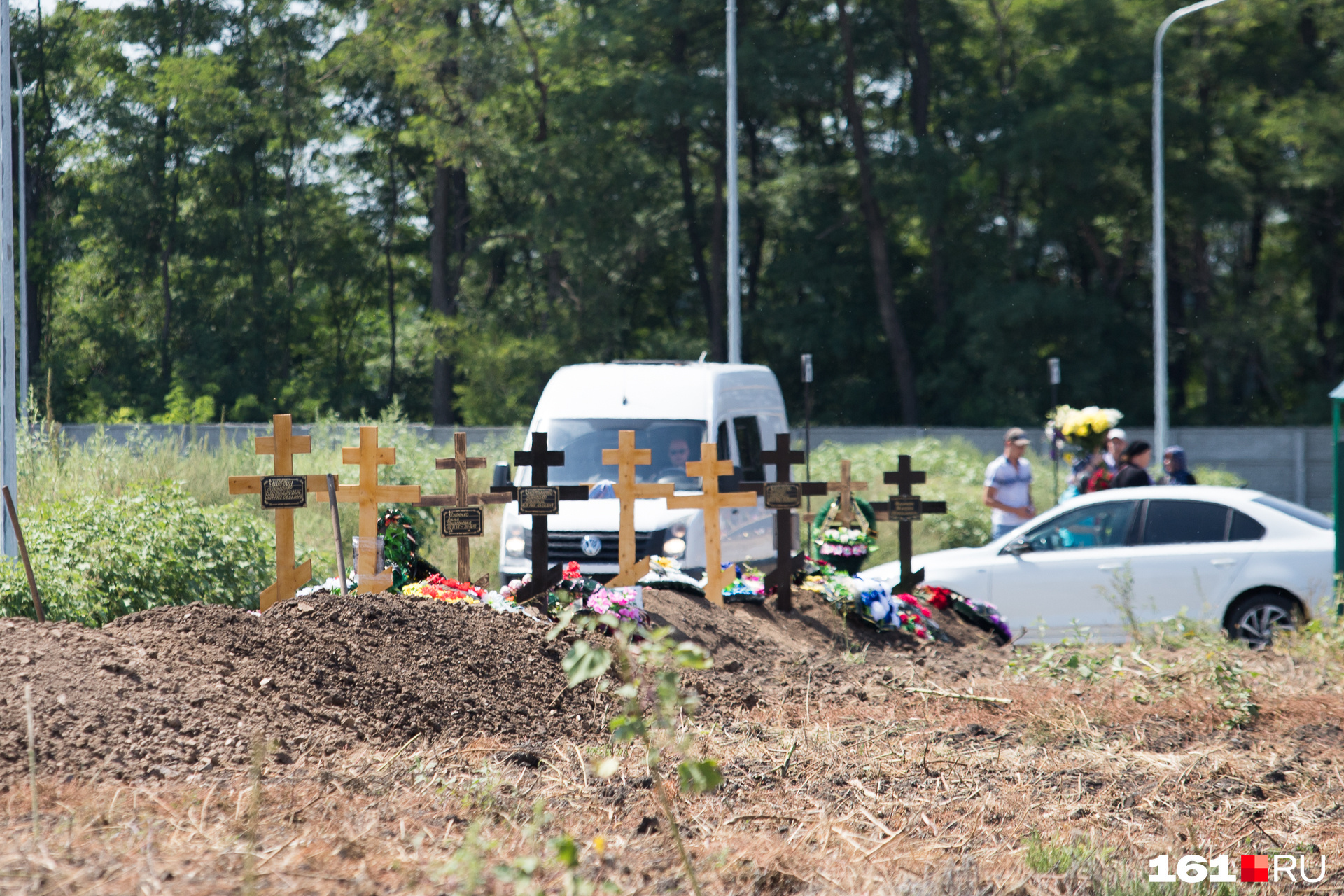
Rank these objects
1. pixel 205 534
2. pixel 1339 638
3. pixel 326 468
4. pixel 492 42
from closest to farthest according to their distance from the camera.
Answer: pixel 1339 638 < pixel 205 534 < pixel 326 468 < pixel 492 42

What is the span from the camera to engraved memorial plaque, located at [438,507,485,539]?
8.40 m

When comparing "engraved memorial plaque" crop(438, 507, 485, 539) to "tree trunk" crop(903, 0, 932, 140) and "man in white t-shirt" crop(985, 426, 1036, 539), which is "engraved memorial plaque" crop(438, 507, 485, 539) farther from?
"tree trunk" crop(903, 0, 932, 140)

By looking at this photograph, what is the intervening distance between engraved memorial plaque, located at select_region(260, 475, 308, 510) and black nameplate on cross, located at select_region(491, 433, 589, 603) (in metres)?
1.33

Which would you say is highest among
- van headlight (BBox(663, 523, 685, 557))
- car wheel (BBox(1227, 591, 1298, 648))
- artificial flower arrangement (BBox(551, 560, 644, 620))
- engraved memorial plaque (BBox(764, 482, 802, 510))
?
engraved memorial plaque (BBox(764, 482, 802, 510))

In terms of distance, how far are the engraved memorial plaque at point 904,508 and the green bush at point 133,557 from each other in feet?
14.9

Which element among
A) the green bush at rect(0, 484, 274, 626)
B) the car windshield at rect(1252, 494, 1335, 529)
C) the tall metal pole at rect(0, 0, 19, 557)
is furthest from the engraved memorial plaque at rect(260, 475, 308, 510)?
the car windshield at rect(1252, 494, 1335, 529)

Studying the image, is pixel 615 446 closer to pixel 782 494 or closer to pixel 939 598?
pixel 782 494

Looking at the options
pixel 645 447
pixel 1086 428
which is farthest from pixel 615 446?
pixel 1086 428

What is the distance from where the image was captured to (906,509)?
32.8 ft

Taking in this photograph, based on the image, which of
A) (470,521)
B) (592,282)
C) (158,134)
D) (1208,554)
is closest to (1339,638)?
(1208,554)

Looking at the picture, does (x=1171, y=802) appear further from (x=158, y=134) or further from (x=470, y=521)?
(x=158, y=134)

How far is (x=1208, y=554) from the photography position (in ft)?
31.4

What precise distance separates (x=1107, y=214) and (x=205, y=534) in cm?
2712

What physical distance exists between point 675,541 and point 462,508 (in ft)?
6.58
